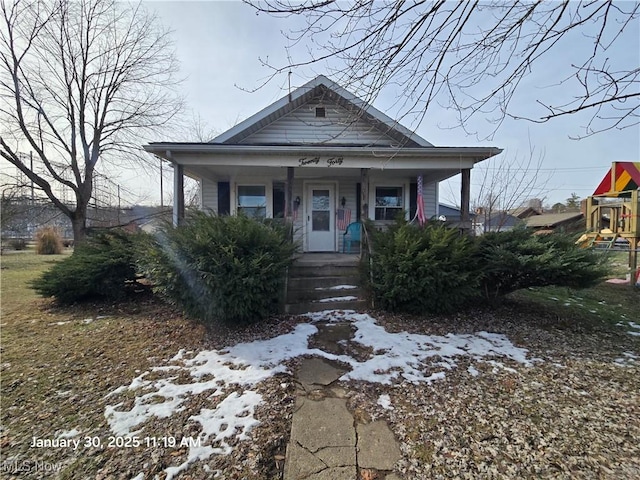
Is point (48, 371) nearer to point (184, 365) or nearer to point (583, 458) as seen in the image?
point (184, 365)

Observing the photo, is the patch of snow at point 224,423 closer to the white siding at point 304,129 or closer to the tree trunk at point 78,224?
the white siding at point 304,129

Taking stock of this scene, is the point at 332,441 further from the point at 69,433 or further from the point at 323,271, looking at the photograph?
the point at 323,271

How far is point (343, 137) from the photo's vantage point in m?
8.73

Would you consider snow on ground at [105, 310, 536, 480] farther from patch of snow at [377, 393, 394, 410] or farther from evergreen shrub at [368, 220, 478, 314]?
evergreen shrub at [368, 220, 478, 314]

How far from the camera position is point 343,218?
908cm

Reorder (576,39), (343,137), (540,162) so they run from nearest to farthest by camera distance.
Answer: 1. (576,39)
2. (343,137)
3. (540,162)

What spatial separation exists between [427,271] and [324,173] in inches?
188

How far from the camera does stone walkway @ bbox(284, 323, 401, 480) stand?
198 centimetres

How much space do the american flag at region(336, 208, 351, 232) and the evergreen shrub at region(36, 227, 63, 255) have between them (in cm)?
1950

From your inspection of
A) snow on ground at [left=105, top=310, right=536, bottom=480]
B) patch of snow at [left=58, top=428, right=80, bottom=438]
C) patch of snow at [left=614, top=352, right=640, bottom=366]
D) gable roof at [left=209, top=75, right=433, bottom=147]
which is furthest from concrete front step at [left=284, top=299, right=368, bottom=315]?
gable roof at [left=209, top=75, right=433, bottom=147]

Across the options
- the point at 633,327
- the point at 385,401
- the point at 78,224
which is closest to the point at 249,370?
the point at 385,401

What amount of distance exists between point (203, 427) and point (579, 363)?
13.4 feet

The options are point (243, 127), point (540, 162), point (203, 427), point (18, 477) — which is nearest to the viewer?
point (18, 477)

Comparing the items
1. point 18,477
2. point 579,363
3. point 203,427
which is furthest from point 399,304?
point 18,477
